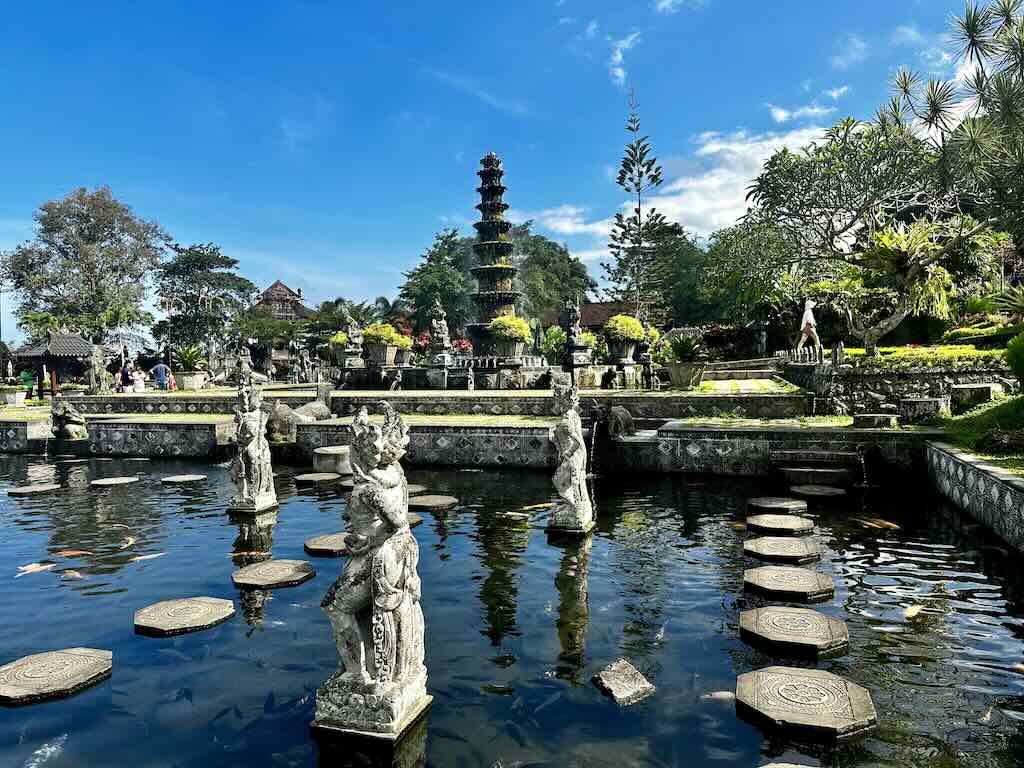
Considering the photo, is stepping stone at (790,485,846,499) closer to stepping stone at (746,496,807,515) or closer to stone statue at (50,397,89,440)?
stepping stone at (746,496,807,515)

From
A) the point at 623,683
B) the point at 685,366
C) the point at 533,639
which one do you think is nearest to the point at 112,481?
the point at 533,639

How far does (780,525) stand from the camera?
26.5 ft

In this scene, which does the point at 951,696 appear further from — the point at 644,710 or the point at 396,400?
the point at 396,400

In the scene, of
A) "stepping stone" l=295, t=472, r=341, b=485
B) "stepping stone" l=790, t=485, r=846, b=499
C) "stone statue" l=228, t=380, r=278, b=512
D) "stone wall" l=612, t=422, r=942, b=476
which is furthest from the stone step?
"stone statue" l=228, t=380, r=278, b=512

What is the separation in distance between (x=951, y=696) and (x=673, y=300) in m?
47.8

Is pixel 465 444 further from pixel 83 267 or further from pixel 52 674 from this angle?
pixel 83 267

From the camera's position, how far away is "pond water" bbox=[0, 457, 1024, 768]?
3.79 meters

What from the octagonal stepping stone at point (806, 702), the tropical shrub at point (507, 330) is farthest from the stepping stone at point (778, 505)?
the tropical shrub at point (507, 330)

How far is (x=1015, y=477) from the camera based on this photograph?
7289 mm

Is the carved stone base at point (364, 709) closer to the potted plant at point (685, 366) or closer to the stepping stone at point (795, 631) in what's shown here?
the stepping stone at point (795, 631)

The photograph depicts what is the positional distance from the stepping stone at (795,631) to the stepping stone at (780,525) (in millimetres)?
2558

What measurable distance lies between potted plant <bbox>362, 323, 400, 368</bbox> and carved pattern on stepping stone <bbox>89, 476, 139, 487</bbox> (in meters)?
15.1

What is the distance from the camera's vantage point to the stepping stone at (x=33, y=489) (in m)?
11.2

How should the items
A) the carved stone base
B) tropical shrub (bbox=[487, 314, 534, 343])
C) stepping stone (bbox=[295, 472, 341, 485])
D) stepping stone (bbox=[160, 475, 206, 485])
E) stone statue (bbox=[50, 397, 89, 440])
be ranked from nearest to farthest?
the carved stone base
stepping stone (bbox=[295, 472, 341, 485])
stepping stone (bbox=[160, 475, 206, 485])
stone statue (bbox=[50, 397, 89, 440])
tropical shrub (bbox=[487, 314, 534, 343])
